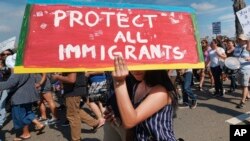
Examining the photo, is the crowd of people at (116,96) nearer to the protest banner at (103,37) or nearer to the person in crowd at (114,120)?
the person in crowd at (114,120)

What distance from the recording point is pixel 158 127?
211cm

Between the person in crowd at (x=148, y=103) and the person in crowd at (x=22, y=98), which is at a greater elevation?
the person in crowd at (x=148, y=103)

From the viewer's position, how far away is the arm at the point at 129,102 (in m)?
1.93

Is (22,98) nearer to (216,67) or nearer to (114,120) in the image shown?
(114,120)

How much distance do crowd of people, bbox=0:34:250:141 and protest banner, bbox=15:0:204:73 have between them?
0.44 ft

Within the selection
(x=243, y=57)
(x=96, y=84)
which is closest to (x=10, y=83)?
(x=96, y=84)

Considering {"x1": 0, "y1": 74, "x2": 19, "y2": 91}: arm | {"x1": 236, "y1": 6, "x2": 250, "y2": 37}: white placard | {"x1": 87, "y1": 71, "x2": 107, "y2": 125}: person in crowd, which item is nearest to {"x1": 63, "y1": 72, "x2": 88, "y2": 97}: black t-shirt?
{"x1": 0, "y1": 74, "x2": 19, "y2": 91}: arm

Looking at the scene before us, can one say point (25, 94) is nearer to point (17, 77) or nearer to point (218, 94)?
point (17, 77)

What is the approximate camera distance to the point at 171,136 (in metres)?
2.16

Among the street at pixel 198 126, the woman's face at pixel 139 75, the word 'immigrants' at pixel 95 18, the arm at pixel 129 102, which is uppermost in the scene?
the word 'immigrants' at pixel 95 18

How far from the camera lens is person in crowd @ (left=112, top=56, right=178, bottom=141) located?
194cm

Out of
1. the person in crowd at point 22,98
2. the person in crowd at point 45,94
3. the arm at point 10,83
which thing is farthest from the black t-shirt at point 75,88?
the person in crowd at point 45,94

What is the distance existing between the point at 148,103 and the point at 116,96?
22cm

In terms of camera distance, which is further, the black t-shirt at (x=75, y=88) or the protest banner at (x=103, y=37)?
the black t-shirt at (x=75, y=88)
